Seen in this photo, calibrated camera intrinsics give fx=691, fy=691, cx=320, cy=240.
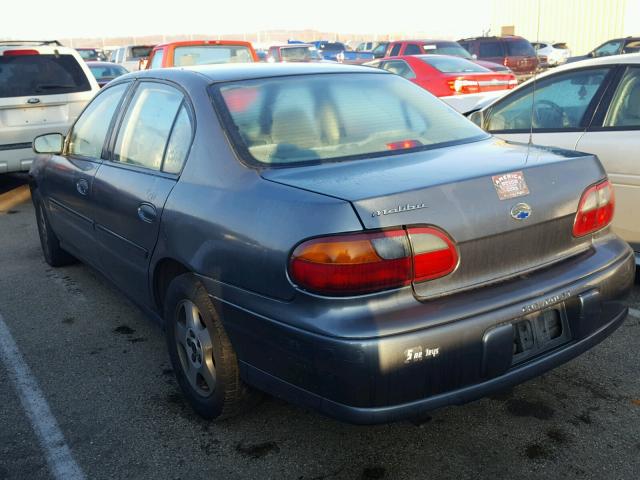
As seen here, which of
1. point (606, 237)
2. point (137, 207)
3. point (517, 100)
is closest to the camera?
point (606, 237)

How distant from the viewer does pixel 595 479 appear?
2.65 m

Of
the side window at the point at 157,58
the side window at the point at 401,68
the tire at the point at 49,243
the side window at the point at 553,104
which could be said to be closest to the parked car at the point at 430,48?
the side window at the point at 401,68

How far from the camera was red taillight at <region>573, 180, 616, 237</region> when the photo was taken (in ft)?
9.50

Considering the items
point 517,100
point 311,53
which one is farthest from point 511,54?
point 517,100

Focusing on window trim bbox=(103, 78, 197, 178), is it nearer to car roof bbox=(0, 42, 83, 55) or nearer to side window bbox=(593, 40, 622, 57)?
car roof bbox=(0, 42, 83, 55)

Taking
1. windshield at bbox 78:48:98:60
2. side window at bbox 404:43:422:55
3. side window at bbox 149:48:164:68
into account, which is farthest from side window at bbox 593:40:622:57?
windshield at bbox 78:48:98:60

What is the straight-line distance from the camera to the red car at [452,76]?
1107 centimetres

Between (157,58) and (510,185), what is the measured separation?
1014 centimetres

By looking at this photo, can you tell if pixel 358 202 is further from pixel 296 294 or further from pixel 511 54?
pixel 511 54

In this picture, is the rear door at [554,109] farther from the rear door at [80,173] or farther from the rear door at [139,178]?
the rear door at [80,173]

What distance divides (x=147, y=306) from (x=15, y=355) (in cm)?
100

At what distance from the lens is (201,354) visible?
120 inches

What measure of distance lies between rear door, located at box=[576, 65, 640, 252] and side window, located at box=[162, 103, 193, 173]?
279 centimetres

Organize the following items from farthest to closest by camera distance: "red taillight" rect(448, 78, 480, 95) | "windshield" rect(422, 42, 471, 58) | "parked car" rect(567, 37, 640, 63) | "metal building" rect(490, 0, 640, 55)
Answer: "metal building" rect(490, 0, 640, 55) → "parked car" rect(567, 37, 640, 63) → "windshield" rect(422, 42, 471, 58) → "red taillight" rect(448, 78, 480, 95)
